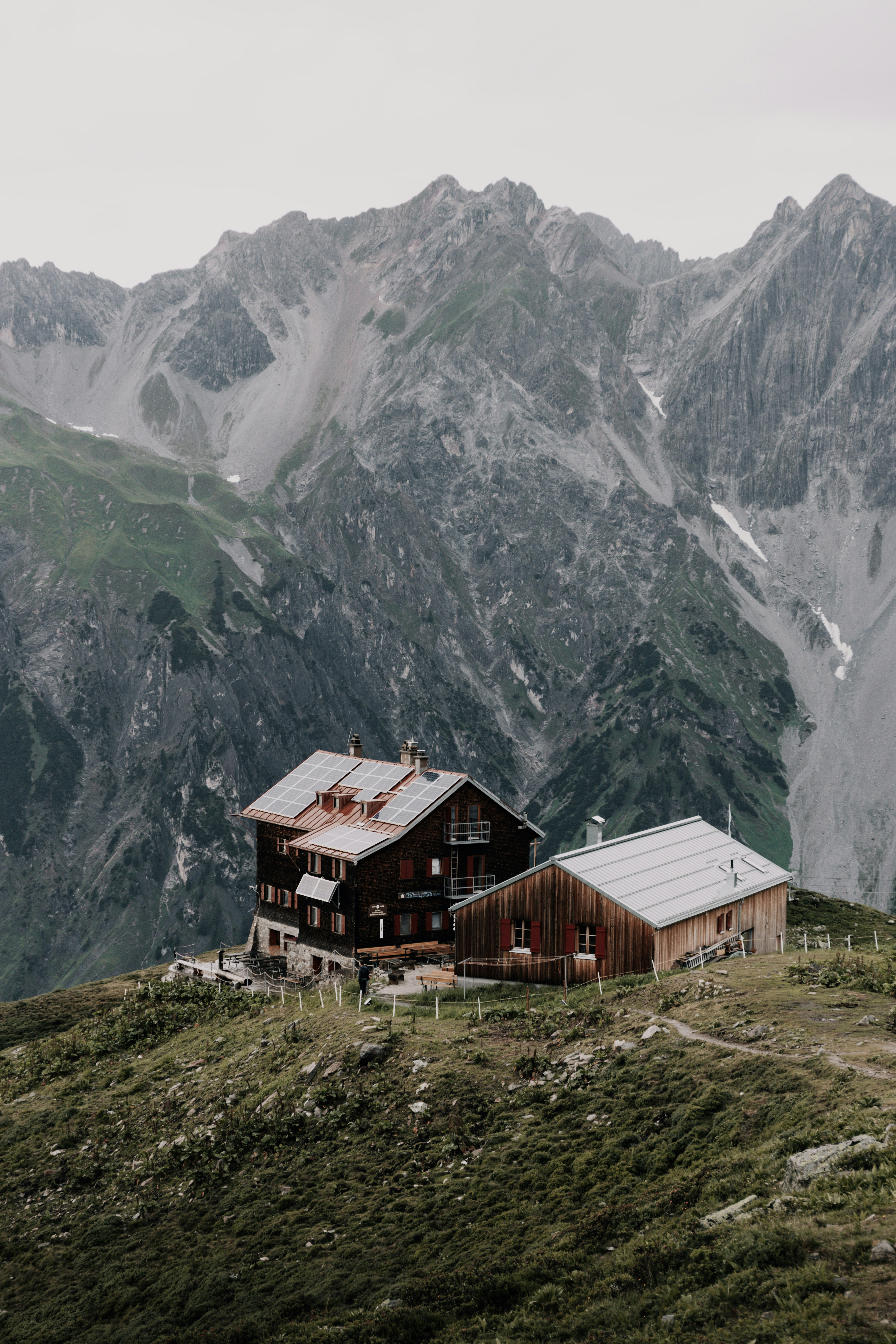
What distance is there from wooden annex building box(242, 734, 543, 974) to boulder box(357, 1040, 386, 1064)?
104 ft

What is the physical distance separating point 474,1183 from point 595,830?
131 feet

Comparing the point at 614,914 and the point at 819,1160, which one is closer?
the point at 819,1160

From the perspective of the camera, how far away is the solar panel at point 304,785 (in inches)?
3226

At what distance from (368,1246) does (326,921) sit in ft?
154

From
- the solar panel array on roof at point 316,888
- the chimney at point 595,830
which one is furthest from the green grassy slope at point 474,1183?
the solar panel array on roof at point 316,888

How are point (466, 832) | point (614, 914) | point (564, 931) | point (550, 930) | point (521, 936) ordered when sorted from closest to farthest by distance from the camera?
1. point (614, 914)
2. point (564, 931)
3. point (550, 930)
4. point (521, 936)
5. point (466, 832)

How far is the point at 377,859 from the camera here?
235 ft

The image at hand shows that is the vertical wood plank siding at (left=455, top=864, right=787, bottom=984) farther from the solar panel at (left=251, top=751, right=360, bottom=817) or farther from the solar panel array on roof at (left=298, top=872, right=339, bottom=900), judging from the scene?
the solar panel at (left=251, top=751, right=360, bottom=817)

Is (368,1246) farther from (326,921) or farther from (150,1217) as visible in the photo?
(326,921)

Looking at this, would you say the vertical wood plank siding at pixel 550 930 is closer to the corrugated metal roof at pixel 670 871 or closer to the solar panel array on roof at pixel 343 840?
the corrugated metal roof at pixel 670 871

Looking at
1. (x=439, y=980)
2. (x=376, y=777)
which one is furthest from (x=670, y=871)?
(x=376, y=777)

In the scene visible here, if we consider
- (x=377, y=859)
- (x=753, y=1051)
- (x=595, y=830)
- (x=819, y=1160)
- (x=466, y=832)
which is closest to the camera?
(x=819, y=1160)

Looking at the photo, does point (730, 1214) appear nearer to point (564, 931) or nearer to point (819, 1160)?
point (819, 1160)

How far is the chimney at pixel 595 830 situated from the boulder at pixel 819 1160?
41.5 m
